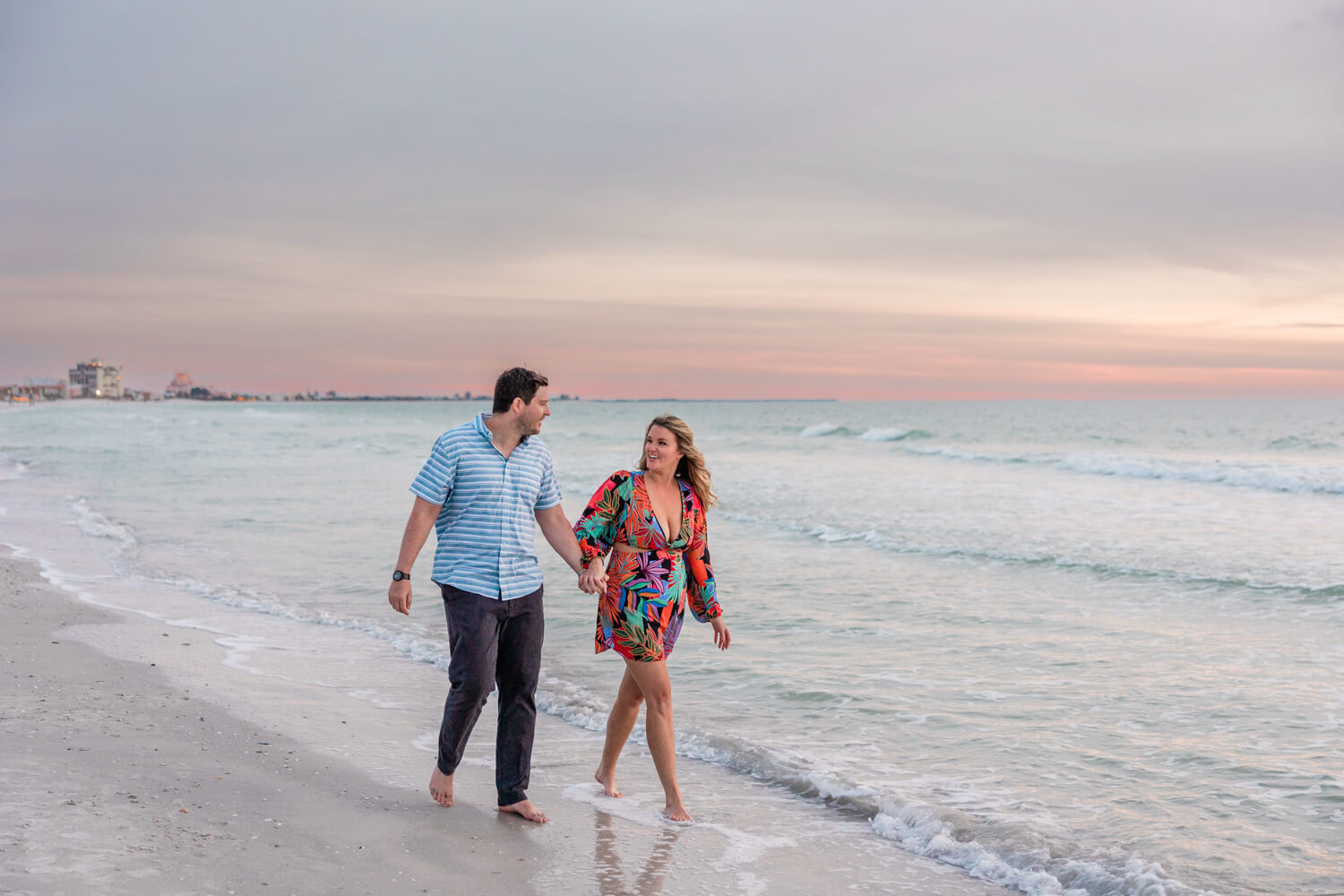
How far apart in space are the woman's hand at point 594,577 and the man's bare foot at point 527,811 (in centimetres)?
103

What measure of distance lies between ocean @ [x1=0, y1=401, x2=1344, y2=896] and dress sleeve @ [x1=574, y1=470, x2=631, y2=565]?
1.64m

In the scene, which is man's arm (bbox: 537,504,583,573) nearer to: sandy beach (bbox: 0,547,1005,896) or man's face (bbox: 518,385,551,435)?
man's face (bbox: 518,385,551,435)

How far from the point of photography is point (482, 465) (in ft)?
14.1

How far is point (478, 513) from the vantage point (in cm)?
430

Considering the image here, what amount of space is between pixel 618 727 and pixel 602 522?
110 centimetres

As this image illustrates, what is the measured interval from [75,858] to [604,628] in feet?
6.90

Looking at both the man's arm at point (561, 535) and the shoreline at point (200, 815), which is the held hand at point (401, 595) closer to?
the man's arm at point (561, 535)

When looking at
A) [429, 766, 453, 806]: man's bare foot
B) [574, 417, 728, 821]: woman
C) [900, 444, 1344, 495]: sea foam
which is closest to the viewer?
[574, 417, 728, 821]: woman

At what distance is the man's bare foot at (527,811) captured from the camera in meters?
4.52

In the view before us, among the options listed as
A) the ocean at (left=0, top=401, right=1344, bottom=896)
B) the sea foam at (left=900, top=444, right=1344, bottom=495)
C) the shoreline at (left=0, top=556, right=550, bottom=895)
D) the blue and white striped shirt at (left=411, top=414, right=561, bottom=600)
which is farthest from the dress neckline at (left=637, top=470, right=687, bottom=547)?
the sea foam at (left=900, top=444, right=1344, bottom=495)

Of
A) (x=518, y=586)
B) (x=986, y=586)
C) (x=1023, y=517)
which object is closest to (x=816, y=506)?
(x=1023, y=517)

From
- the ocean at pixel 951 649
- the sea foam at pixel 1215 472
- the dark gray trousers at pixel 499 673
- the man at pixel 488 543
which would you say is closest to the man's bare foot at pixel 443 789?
the dark gray trousers at pixel 499 673

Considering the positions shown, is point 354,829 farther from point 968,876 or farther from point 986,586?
point 986,586

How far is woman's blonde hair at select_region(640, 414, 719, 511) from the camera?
4.50 meters
